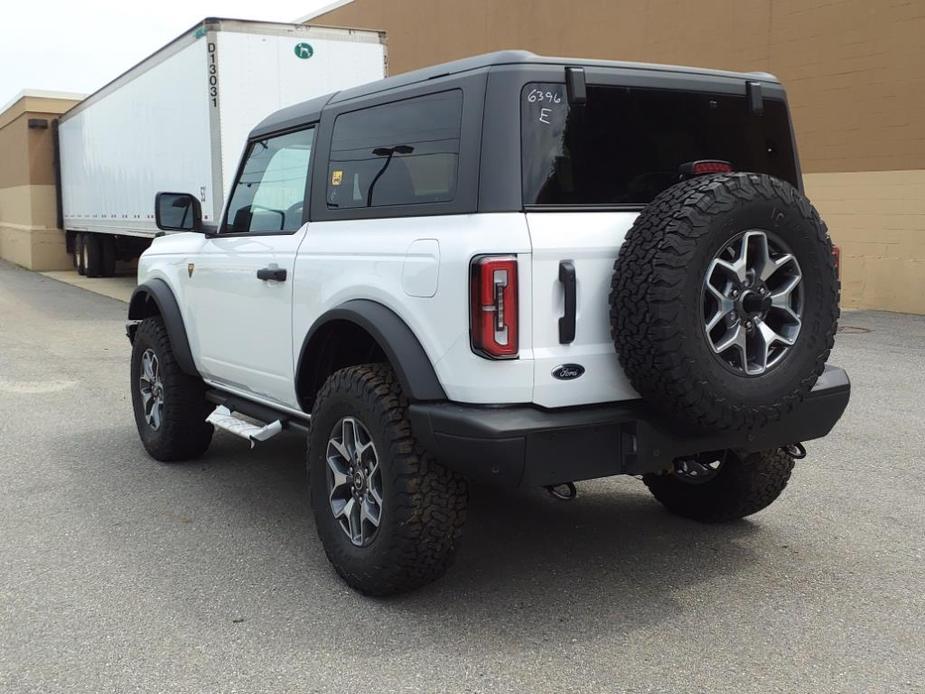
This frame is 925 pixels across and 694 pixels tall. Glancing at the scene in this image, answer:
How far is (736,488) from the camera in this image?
4.48 meters

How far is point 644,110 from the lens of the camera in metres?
3.80

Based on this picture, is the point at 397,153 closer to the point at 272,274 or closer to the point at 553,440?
the point at 272,274

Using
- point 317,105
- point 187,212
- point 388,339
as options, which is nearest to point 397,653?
point 388,339

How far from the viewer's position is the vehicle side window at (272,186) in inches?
184

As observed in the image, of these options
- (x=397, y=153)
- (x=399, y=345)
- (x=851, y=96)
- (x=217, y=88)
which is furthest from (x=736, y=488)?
(x=851, y=96)

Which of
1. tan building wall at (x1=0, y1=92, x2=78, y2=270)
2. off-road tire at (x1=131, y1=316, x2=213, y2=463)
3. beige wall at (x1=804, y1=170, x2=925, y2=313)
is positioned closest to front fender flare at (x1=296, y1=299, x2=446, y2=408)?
off-road tire at (x1=131, y1=316, x2=213, y2=463)

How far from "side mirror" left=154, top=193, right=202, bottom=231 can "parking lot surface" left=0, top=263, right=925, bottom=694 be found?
4.78 feet

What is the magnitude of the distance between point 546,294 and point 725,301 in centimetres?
62

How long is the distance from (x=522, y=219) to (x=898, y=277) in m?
11.3

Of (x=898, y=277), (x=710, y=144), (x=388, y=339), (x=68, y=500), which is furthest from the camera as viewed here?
(x=898, y=277)

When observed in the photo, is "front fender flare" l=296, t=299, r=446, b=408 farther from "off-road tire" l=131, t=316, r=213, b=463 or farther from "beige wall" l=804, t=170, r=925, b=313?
"beige wall" l=804, t=170, r=925, b=313

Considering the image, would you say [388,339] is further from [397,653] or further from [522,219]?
[397,653]

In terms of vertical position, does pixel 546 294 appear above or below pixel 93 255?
above

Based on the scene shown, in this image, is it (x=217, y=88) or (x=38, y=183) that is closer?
(x=217, y=88)
